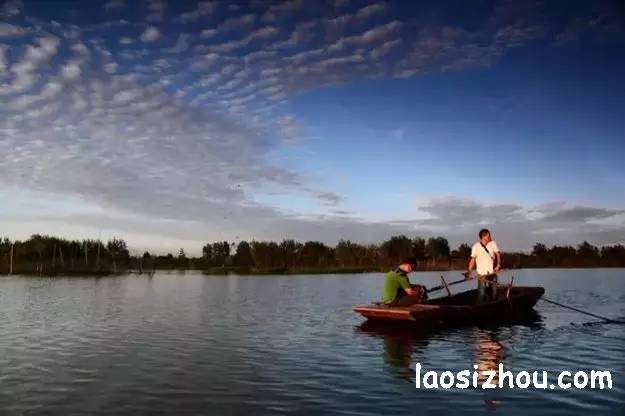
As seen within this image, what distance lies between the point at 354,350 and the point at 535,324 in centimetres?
735

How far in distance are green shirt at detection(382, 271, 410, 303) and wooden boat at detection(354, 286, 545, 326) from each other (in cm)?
31

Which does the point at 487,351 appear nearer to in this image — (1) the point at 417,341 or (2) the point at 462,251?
(1) the point at 417,341

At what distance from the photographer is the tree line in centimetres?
7888

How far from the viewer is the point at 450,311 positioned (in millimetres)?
15703

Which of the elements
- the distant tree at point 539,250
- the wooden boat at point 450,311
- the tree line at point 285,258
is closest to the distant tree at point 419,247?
the tree line at point 285,258

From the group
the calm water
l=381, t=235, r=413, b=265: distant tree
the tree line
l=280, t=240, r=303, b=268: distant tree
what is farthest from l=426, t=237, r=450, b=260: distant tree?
the calm water

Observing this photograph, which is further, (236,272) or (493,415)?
(236,272)

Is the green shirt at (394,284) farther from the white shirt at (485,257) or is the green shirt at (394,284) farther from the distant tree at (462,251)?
the distant tree at (462,251)

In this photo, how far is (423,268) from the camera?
77.1 metres

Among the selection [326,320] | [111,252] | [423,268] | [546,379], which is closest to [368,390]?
[546,379]

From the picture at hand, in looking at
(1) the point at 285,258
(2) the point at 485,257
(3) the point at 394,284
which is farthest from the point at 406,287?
(1) the point at 285,258

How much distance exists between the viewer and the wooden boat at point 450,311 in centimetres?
1516

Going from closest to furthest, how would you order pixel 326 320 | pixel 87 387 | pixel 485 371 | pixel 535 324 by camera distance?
pixel 87 387, pixel 485 371, pixel 535 324, pixel 326 320

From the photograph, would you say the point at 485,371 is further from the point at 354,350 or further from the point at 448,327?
the point at 448,327
